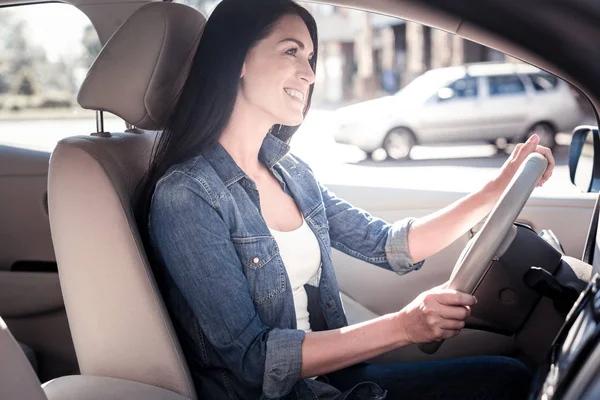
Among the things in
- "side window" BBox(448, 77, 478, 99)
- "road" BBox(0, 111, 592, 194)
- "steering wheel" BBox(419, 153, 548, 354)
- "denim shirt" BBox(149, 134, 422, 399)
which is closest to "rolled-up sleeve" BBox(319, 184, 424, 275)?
"denim shirt" BBox(149, 134, 422, 399)

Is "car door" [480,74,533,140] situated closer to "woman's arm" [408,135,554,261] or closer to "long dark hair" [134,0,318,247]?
"woman's arm" [408,135,554,261]

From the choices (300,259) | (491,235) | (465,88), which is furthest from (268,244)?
(465,88)

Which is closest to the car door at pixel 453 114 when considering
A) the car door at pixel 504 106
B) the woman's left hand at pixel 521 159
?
the car door at pixel 504 106

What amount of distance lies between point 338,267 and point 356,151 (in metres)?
3.89

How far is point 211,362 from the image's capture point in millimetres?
1475

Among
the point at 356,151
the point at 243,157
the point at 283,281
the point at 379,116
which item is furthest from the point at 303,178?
the point at 379,116

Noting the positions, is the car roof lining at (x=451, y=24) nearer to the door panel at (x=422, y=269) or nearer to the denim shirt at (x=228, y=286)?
the denim shirt at (x=228, y=286)

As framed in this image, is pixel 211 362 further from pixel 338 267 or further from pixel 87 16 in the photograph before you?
pixel 87 16

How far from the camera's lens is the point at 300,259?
1604 millimetres

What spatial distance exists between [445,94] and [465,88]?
0.32m

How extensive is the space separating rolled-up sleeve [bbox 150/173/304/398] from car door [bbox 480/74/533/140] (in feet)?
20.4

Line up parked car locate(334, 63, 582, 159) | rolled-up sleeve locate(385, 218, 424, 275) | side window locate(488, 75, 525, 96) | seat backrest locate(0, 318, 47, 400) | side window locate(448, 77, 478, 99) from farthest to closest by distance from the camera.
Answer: side window locate(488, 75, 525, 96) < side window locate(448, 77, 478, 99) < parked car locate(334, 63, 582, 159) < rolled-up sleeve locate(385, 218, 424, 275) < seat backrest locate(0, 318, 47, 400)

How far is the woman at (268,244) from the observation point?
1365mm

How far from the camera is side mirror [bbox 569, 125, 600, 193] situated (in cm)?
183
